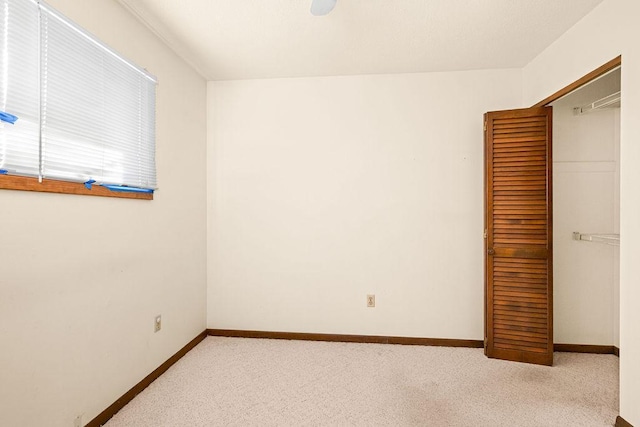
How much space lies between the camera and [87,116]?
172cm

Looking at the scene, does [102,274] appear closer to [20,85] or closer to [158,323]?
[158,323]

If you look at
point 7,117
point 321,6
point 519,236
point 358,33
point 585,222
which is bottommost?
point 519,236

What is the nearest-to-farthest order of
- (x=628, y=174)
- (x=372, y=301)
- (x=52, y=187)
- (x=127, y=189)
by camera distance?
(x=52, y=187)
(x=628, y=174)
(x=127, y=189)
(x=372, y=301)

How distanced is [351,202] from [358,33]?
137cm

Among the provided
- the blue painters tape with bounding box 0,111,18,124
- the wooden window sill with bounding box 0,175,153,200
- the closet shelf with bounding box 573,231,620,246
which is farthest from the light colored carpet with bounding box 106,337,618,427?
the blue painters tape with bounding box 0,111,18,124

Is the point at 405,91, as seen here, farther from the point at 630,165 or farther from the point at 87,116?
the point at 87,116

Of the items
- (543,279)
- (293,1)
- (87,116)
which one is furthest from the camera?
(543,279)

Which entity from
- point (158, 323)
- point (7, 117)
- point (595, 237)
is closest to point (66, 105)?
point (7, 117)

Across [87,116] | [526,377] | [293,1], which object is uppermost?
[293,1]

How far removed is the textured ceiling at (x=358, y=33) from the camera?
2000mm

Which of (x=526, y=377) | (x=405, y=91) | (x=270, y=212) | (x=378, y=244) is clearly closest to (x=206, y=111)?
(x=270, y=212)

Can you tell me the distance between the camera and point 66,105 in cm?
159

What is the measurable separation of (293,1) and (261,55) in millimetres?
751

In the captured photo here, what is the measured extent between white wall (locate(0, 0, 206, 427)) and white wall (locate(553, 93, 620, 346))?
318 cm
